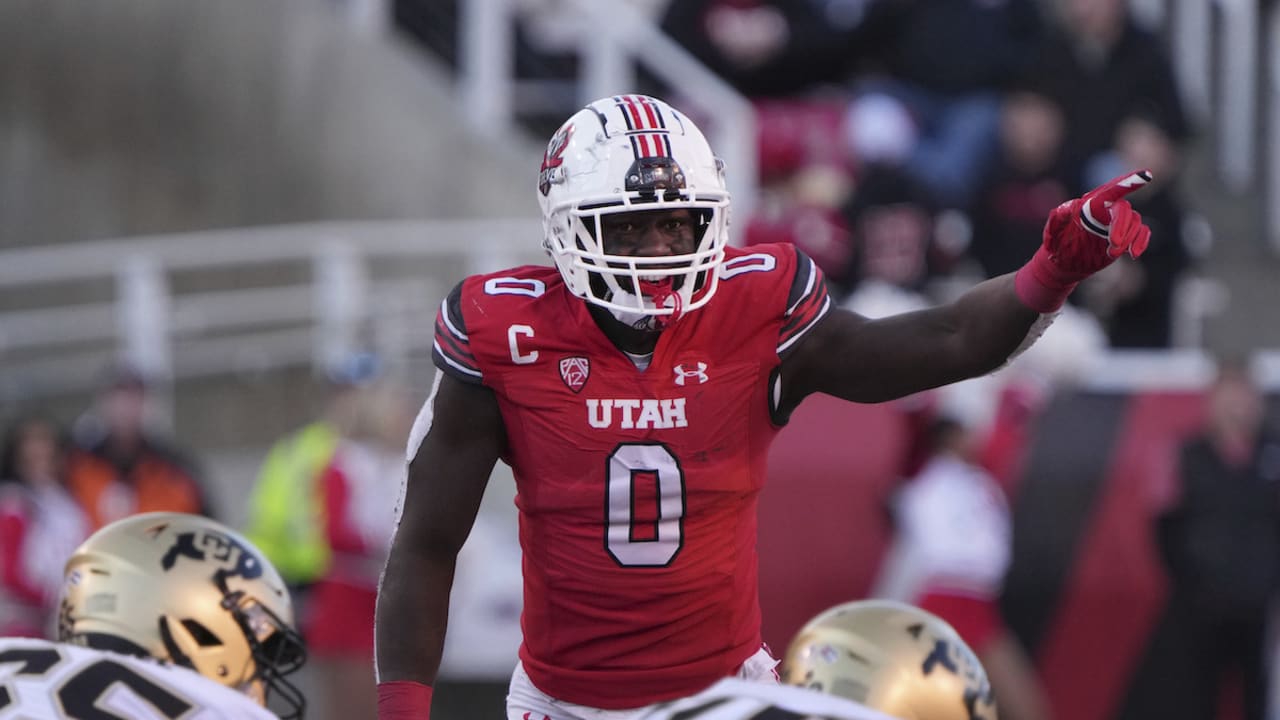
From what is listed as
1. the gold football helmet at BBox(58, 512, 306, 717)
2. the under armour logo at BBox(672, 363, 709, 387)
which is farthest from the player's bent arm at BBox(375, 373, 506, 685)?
the gold football helmet at BBox(58, 512, 306, 717)

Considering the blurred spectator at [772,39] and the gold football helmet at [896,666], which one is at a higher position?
the blurred spectator at [772,39]

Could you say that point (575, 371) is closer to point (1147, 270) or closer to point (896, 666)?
point (896, 666)

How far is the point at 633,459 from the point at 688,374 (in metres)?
0.21

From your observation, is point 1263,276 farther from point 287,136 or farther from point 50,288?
point 50,288

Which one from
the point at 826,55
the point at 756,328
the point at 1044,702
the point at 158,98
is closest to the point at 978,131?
the point at 826,55

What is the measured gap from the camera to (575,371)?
3.91 m

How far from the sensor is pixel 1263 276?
10992 millimetres

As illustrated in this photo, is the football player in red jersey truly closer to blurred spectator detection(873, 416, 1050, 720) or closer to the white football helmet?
the white football helmet

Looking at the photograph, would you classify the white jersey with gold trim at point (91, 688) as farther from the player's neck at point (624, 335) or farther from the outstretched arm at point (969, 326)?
the outstretched arm at point (969, 326)

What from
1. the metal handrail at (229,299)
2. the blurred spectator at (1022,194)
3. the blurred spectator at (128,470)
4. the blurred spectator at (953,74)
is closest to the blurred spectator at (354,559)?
the blurred spectator at (128,470)

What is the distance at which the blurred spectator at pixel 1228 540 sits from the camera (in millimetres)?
8391

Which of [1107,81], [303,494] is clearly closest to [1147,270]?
[1107,81]

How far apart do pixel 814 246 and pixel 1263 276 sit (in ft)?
10.1

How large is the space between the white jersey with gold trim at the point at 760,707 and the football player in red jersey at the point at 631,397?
111cm
